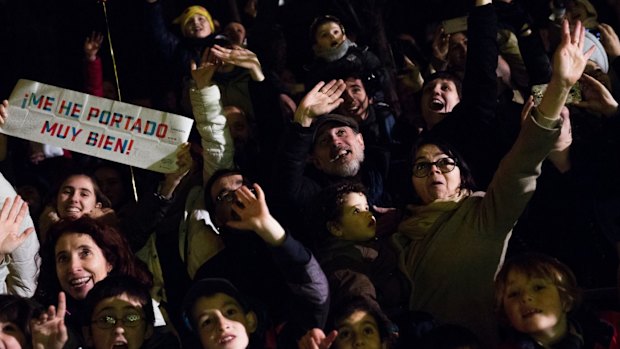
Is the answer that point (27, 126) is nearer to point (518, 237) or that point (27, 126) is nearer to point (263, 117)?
point (263, 117)

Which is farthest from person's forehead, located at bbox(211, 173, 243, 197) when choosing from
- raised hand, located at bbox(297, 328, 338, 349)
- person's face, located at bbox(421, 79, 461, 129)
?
raised hand, located at bbox(297, 328, 338, 349)

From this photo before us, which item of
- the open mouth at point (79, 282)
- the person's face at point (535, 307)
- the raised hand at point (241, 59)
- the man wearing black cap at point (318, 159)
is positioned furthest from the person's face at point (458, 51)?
the open mouth at point (79, 282)

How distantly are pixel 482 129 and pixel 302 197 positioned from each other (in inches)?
31.5

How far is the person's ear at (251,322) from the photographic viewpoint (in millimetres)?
4754

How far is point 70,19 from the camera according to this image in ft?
26.9

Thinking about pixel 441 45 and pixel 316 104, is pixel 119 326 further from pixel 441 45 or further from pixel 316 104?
pixel 441 45

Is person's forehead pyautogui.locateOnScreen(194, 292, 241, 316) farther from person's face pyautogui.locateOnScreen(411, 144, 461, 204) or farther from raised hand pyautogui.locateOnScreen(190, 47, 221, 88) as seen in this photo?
raised hand pyautogui.locateOnScreen(190, 47, 221, 88)

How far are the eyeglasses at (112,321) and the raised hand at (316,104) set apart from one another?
3.48ft

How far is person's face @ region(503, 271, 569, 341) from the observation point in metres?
4.44

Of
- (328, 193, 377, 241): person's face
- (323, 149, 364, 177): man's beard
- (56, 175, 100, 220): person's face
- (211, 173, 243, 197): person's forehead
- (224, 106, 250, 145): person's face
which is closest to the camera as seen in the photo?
(328, 193, 377, 241): person's face

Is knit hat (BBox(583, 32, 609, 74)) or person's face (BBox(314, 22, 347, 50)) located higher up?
person's face (BBox(314, 22, 347, 50))

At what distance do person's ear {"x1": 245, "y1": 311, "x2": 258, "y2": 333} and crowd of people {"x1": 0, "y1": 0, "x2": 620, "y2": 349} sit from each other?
1 centimetres

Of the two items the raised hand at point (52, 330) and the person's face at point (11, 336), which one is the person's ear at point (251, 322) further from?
the person's face at point (11, 336)

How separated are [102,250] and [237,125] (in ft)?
3.50
